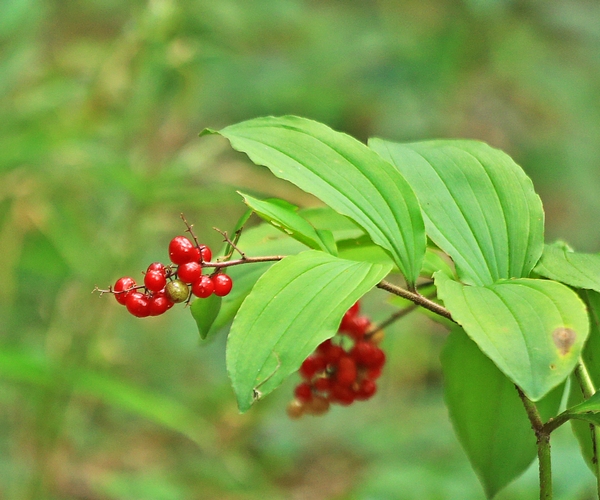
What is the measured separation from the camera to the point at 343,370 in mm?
1061

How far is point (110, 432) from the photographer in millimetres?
3344

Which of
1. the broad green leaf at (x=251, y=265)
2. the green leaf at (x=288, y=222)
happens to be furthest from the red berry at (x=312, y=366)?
the green leaf at (x=288, y=222)

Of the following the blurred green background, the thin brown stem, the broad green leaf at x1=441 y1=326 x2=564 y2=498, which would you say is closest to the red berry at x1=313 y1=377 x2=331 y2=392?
the thin brown stem

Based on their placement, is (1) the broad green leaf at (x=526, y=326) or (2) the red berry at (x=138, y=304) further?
(2) the red berry at (x=138, y=304)

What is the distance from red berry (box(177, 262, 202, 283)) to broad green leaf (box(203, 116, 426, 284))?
15 cm

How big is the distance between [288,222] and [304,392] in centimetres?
43

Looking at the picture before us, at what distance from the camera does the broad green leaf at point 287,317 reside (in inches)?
25.5

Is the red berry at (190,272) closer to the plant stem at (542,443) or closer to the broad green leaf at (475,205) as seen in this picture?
the broad green leaf at (475,205)

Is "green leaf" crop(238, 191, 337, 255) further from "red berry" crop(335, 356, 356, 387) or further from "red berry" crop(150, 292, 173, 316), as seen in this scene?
"red berry" crop(335, 356, 356, 387)

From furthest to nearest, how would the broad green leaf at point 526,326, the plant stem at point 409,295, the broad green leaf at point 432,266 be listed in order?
the broad green leaf at point 432,266, the plant stem at point 409,295, the broad green leaf at point 526,326

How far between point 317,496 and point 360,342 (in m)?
2.45

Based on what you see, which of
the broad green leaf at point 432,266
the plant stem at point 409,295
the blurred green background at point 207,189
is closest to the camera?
the plant stem at point 409,295

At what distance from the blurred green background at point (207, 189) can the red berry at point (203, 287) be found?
982 mm

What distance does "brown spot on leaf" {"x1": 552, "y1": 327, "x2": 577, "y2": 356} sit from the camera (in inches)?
24.6
